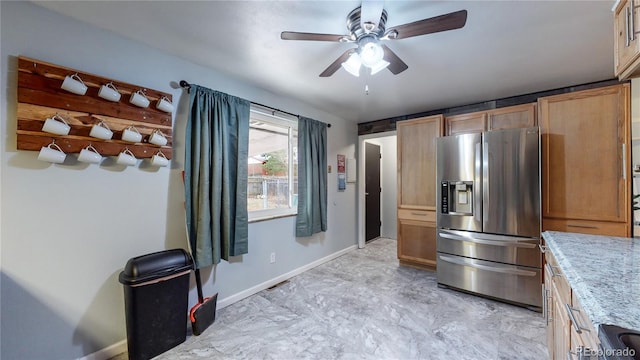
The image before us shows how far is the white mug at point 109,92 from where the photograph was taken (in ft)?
5.69

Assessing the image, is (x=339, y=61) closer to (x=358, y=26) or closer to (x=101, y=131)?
(x=358, y=26)

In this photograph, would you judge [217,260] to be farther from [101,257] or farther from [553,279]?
[553,279]

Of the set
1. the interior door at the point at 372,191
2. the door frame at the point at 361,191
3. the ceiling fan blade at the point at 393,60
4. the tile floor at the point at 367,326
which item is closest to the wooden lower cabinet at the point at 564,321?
the tile floor at the point at 367,326

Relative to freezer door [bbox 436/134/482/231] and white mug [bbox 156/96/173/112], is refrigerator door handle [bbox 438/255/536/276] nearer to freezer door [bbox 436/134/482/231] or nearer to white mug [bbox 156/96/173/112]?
freezer door [bbox 436/134/482/231]

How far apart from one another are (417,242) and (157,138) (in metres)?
3.32

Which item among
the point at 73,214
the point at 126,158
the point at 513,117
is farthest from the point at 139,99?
the point at 513,117

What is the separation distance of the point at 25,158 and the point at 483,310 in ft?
12.4

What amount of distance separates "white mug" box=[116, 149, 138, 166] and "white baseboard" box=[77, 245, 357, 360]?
4.37 ft

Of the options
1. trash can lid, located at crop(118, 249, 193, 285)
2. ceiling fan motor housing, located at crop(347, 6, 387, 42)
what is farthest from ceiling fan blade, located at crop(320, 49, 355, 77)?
trash can lid, located at crop(118, 249, 193, 285)

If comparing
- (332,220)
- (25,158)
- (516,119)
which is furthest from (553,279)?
(25,158)

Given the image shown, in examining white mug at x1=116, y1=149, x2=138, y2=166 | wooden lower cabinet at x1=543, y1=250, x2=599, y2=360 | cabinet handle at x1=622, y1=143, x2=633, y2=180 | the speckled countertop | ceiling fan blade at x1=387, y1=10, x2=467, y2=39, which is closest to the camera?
the speckled countertop

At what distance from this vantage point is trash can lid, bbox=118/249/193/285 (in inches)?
66.2

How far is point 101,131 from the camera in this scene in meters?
1.71

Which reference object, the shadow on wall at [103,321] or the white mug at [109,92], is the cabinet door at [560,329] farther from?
the white mug at [109,92]
